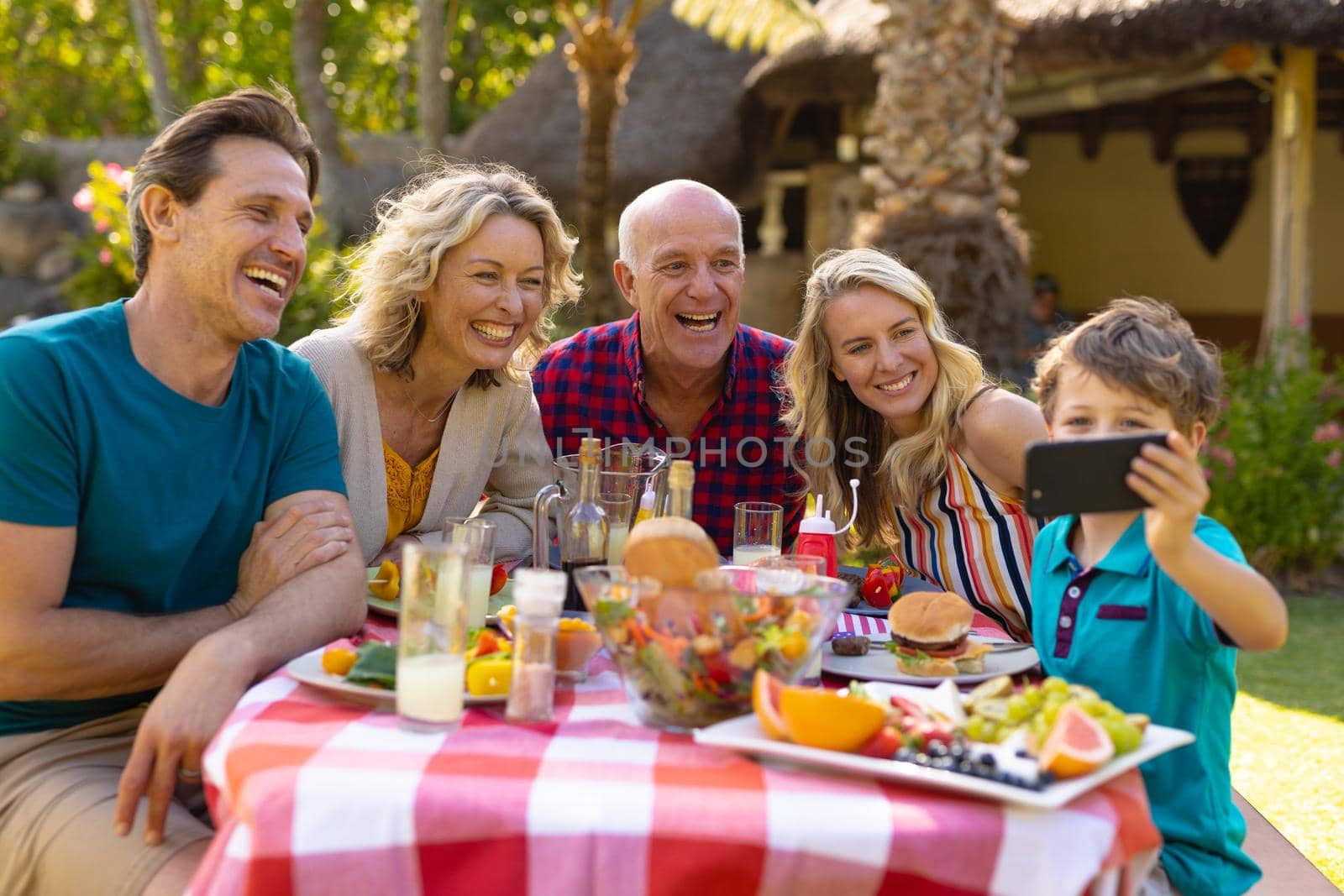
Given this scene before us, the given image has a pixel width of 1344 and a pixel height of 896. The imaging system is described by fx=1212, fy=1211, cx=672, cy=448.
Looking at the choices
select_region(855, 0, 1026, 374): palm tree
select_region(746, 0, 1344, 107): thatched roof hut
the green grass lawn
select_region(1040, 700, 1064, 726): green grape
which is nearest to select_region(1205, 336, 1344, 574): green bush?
the green grass lawn

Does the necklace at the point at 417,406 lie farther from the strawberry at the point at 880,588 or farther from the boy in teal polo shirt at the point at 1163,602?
the boy in teal polo shirt at the point at 1163,602

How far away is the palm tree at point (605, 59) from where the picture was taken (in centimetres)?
982

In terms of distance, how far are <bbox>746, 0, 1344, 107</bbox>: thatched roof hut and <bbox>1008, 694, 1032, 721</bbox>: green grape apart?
22.1 ft

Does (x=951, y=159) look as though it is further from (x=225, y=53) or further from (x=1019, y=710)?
(x=225, y=53)

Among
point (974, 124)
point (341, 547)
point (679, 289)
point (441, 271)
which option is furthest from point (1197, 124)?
point (341, 547)

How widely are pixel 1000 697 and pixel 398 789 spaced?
826mm

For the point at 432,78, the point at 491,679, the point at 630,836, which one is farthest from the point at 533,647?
the point at 432,78

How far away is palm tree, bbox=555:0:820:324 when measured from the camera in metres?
9.82

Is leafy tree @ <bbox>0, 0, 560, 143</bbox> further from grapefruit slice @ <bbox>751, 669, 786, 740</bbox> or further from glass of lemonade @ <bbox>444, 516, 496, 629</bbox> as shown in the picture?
grapefruit slice @ <bbox>751, 669, 786, 740</bbox>

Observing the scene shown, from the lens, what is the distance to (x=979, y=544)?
2.80 meters

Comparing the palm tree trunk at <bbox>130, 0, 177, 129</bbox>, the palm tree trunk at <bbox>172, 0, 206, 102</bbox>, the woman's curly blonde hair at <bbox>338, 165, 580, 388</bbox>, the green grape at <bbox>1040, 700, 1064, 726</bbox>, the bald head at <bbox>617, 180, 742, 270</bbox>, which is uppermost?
the palm tree trunk at <bbox>172, 0, 206, 102</bbox>

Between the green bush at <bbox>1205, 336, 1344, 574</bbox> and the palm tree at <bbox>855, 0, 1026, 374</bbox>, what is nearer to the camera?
the green bush at <bbox>1205, 336, 1344, 574</bbox>

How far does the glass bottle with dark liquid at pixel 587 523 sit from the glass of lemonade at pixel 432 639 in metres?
0.55

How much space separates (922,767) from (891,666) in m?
0.53
